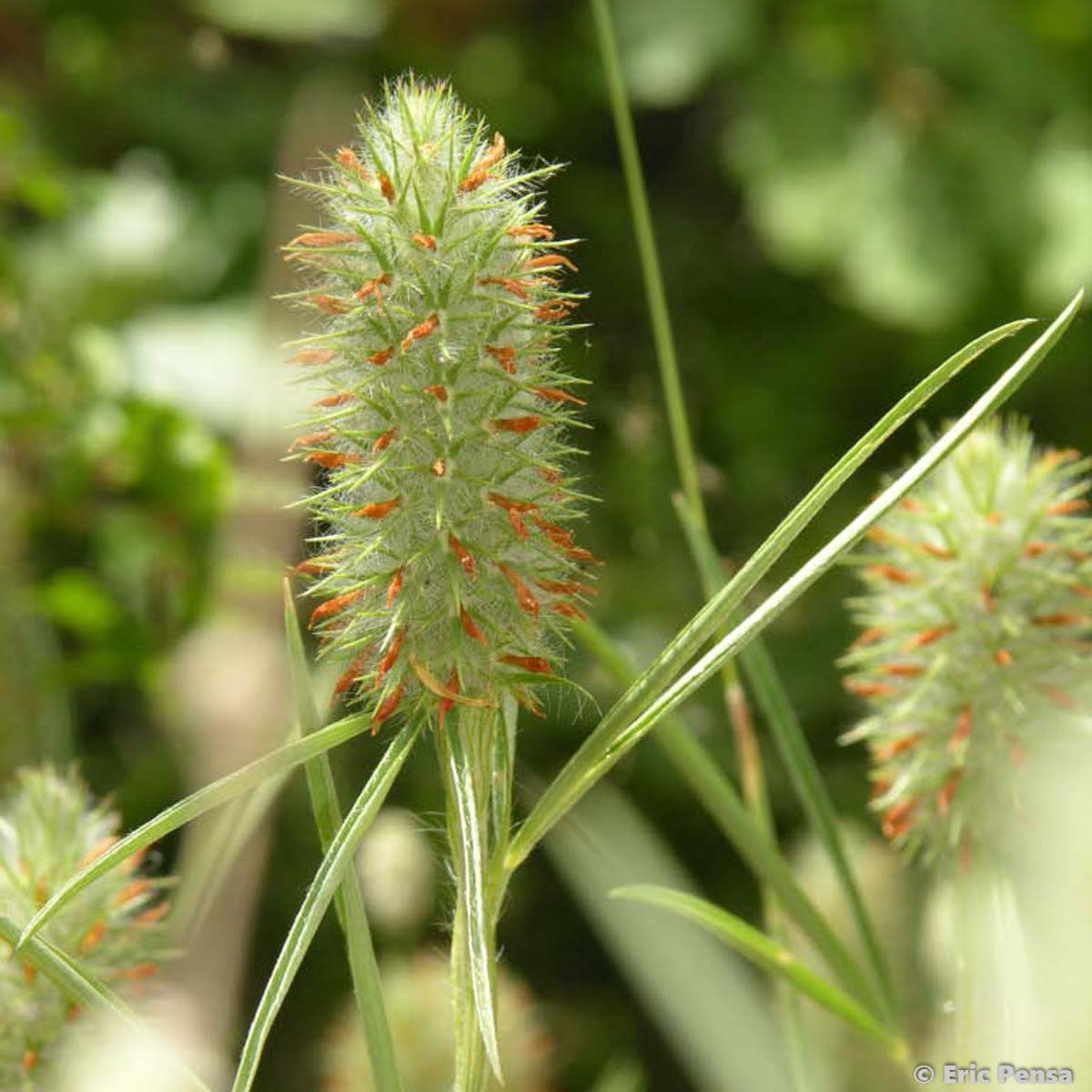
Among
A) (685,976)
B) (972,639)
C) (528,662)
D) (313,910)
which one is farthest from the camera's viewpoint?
(972,639)

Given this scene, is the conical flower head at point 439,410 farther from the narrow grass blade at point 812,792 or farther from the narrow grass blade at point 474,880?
the narrow grass blade at point 812,792

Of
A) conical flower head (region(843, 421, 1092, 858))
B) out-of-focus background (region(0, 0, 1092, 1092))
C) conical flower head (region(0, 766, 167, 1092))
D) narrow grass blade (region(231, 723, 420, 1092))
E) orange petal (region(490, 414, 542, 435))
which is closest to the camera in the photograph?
narrow grass blade (region(231, 723, 420, 1092))

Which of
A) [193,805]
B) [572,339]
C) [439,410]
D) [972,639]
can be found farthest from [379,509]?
[572,339]

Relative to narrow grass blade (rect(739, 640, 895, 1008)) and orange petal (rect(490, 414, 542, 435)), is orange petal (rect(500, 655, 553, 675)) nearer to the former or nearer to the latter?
orange petal (rect(490, 414, 542, 435))

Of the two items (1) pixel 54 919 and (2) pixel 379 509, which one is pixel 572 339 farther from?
(2) pixel 379 509

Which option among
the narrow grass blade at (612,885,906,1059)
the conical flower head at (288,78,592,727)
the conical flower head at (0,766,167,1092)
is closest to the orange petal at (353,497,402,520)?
the conical flower head at (288,78,592,727)

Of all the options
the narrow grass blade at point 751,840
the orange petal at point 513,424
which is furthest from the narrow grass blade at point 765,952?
the orange petal at point 513,424
